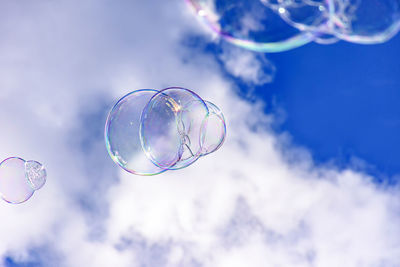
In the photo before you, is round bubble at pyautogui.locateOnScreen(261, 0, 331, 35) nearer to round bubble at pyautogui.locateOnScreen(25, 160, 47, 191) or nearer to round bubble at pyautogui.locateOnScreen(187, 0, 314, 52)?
round bubble at pyautogui.locateOnScreen(187, 0, 314, 52)

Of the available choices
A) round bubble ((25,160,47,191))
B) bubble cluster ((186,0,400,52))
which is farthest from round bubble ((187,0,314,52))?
round bubble ((25,160,47,191))

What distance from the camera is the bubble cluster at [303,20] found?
5891mm

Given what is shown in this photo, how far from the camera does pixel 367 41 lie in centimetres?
596

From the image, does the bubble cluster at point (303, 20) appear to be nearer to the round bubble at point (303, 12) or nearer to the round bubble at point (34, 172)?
the round bubble at point (303, 12)

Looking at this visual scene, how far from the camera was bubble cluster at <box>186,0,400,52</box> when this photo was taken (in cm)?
589

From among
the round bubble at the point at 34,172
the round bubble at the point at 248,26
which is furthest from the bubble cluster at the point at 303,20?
the round bubble at the point at 34,172

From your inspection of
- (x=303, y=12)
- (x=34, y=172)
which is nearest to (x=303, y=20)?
(x=303, y=12)

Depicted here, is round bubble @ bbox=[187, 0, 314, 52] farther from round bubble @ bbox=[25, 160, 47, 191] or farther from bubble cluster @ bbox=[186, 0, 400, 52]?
round bubble @ bbox=[25, 160, 47, 191]

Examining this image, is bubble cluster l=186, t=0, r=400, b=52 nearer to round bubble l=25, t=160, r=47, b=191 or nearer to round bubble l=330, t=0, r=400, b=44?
round bubble l=330, t=0, r=400, b=44

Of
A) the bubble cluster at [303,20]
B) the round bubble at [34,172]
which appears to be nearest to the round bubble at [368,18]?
the bubble cluster at [303,20]

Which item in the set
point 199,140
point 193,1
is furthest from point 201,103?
point 193,1

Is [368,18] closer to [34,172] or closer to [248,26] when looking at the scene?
[248,26]

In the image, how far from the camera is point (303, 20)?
5.93m

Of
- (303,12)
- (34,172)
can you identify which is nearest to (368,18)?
(303,12)
